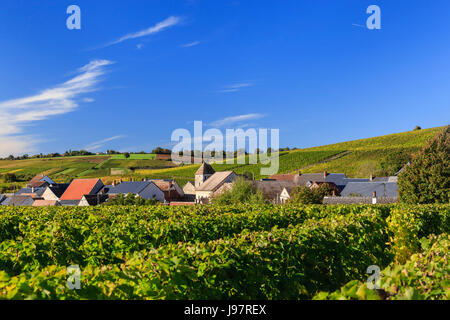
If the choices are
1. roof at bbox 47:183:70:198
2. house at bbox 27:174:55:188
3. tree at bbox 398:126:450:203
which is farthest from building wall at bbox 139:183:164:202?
house at bbox 27:174:55:188

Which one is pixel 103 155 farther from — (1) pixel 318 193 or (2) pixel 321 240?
(2) pixel 321 240

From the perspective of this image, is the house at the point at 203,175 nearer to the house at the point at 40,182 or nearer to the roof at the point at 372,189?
the roof at the point at 372,189

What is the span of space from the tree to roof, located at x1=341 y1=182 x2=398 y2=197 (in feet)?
38.0

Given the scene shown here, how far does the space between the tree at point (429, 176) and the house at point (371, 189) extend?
1159 centimetres

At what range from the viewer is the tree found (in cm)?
3775

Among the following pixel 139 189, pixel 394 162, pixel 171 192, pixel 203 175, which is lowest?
pixel 171 192

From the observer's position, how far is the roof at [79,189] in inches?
2649

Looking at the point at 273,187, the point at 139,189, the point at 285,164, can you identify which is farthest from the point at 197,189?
the point at 285,164

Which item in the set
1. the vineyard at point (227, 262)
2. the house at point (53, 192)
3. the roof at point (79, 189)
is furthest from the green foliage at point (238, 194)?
the house at point (53, 192)

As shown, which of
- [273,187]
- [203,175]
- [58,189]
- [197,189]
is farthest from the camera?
[203,175]

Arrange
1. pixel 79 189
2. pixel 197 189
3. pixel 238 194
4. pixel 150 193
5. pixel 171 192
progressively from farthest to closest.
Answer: pixel 197 189, pixel 171 192, pixel 79 189, pixel 150 193, pixel 238 194

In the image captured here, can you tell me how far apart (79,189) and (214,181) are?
2512 cm

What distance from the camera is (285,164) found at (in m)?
109

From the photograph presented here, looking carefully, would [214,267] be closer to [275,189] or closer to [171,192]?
[275,189]
